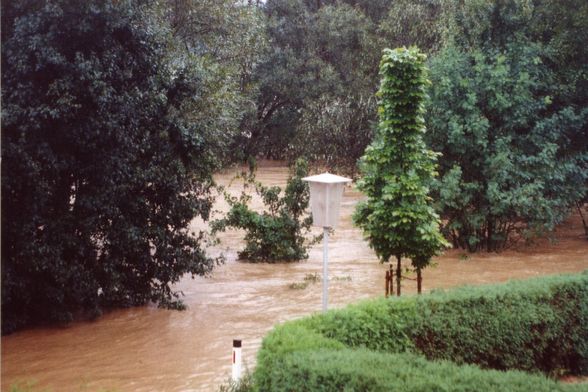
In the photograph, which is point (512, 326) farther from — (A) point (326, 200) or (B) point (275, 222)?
(B) point (275, 222)

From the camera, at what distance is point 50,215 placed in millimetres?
13094

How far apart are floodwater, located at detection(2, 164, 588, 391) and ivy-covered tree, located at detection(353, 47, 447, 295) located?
3060 millimetres

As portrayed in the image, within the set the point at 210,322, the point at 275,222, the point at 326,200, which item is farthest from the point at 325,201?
the point at 275,222

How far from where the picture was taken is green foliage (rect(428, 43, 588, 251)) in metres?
19.8

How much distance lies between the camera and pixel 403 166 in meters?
12.7

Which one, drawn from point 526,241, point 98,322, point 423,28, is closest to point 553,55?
point 526,241

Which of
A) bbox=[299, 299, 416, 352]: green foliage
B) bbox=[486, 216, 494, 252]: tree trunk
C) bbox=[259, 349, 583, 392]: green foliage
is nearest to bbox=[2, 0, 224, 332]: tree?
bbox=[299, 299, 416, 352]: green foliage

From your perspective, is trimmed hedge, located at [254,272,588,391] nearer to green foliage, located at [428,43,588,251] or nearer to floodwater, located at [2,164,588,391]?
floodwater, located at [2,164,588,391]

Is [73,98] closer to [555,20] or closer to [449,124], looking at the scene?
[449,124]

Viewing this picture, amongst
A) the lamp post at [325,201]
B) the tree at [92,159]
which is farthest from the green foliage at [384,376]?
the tree at [92,159]

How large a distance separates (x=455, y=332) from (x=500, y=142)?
11.8 m

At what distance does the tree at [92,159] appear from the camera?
486 inches

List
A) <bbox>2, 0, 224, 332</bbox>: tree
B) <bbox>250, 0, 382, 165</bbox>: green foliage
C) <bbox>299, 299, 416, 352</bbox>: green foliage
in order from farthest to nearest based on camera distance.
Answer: <bbox>250, 0, 382, 165</bbox>: green foliage → <bbox>2, 0, 224, 332</bbox>: tree → <bbox>299, 299, 416, 352</bbox>: green foliage

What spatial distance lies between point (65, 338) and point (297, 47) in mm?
37327
